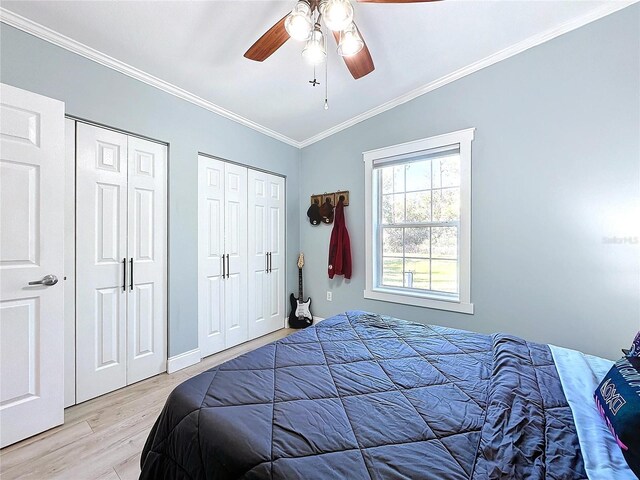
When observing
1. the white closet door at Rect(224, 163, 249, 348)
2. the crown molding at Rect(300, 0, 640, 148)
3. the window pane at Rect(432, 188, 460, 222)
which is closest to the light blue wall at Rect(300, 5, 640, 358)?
the crown molding at Rect(300, 0, 640, 148)

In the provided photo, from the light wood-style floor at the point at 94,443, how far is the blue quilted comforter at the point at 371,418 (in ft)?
2.42

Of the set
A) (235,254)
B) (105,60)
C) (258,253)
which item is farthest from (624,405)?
(105,60)

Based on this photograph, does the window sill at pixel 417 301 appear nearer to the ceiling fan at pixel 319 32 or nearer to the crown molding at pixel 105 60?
the ceiling fan at pixel 319 32

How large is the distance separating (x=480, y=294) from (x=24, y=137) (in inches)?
141

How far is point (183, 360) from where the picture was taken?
265 centimetres

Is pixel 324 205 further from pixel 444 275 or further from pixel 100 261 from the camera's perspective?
pixel 100 261

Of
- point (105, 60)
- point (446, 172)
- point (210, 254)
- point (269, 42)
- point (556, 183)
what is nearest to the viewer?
point (269, 42)

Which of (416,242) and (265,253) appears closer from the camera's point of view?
(416,242)

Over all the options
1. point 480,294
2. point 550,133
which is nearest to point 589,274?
point 480,294

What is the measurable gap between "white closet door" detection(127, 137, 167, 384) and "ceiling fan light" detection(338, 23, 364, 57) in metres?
1.86

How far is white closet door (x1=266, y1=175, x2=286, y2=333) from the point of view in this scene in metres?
3.62

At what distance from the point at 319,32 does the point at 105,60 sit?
1733 millimetres

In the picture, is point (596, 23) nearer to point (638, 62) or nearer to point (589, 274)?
point (638, 62)

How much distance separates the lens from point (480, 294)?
2590mm
